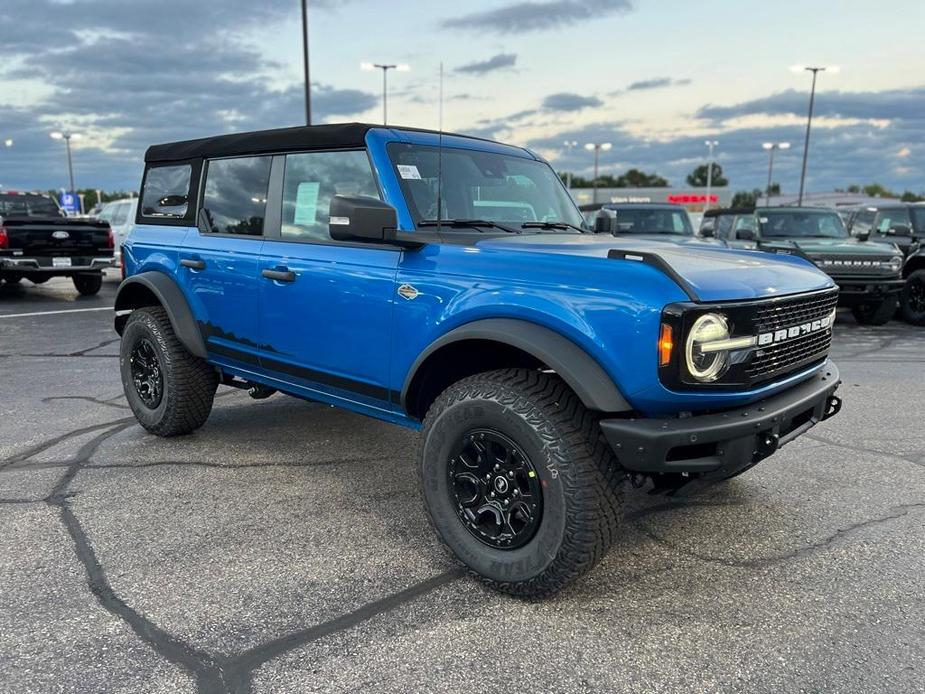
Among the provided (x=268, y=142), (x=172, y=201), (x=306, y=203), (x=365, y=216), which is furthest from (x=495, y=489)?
(x=172, y=201)

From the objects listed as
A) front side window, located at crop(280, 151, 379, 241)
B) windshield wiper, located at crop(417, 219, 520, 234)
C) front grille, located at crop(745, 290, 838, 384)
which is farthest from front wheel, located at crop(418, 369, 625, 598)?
front side window, located at crop(280, 151, 379, 241)

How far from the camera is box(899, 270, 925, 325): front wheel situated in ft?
36.8

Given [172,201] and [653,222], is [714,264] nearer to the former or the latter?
[172,201]

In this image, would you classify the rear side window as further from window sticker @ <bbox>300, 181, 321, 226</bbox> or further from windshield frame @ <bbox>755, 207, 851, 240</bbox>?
windshield frame @ <bbox>755, 207, 851, 240</bbox>

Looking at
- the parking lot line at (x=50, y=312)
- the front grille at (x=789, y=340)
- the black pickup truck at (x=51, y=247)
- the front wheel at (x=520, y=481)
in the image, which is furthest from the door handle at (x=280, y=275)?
the black pickup truck at (x=51, y=247)

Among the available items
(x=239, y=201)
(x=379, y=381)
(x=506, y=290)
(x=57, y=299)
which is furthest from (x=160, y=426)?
(x=57, y=299)

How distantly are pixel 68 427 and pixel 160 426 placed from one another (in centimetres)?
90

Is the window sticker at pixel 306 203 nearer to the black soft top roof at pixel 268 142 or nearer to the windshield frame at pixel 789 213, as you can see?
the black soft top roof at pixel 268 142

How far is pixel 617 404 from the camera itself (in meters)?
2.66

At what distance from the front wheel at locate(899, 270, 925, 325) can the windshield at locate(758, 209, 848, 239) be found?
1.21 metres

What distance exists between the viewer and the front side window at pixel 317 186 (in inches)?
145

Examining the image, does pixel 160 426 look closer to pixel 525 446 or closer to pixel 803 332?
pixel 525 446

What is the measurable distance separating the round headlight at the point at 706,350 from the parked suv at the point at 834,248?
7361 millimetres

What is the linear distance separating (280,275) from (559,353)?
1771 mm
